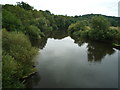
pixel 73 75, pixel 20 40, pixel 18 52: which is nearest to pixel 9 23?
pixel 20 40

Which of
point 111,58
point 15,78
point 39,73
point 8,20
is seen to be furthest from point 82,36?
point 15,78

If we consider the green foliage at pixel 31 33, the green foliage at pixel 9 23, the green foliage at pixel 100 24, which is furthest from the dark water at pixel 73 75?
the green foliage at pixel 100 24

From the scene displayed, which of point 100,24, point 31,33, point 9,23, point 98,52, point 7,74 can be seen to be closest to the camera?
point 7,74

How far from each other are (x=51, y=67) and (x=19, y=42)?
6.85 metres

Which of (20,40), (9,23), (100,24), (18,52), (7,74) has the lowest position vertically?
(7,74)

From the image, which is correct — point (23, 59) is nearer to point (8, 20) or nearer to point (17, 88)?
point (17, 88)

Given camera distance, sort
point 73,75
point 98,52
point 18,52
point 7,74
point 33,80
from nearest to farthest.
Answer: point 7,74
point 18,52
point 33,80
point 73,75
point 98,52

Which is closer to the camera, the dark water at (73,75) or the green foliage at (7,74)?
the green foliage at (7,74)

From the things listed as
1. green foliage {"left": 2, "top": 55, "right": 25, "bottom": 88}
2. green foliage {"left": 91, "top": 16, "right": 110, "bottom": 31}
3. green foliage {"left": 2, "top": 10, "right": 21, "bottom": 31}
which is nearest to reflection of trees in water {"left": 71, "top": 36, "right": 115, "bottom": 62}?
green foliage {"left": 91, "top": 16, "right": 110, "bottom": 31}

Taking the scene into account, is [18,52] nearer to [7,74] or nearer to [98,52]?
[7,74]

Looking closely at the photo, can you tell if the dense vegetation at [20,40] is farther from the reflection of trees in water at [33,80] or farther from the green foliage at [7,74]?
the reflection of trees in water at [33,80]

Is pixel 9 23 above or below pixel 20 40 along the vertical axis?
above

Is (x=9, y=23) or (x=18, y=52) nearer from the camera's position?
(x=18, y=52)

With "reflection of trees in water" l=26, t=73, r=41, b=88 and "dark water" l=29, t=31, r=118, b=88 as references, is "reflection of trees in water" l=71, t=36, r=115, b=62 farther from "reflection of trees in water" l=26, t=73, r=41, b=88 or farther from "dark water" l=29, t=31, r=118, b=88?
"reflection of trees in water" l=26, t=73, r=41, b=88
